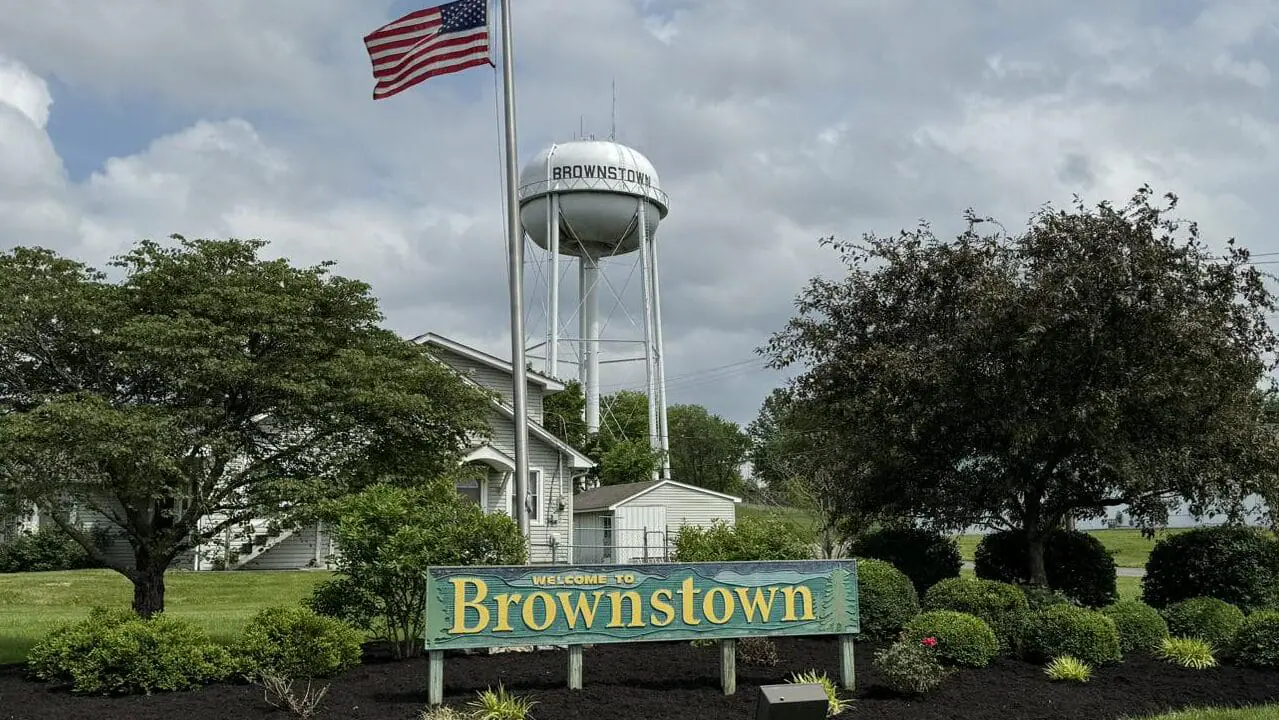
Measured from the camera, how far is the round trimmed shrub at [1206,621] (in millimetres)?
12438

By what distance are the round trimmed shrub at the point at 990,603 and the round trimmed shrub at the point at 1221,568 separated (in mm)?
3653

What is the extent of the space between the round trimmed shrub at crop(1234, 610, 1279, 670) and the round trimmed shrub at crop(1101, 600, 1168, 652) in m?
0.78

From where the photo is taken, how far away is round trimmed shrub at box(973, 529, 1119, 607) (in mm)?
15633

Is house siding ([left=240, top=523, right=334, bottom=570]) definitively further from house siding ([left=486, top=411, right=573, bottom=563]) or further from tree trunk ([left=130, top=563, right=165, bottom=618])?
tree trunk ([left=130, top=563, right=165, bottom=618])

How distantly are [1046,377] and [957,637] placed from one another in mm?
3855

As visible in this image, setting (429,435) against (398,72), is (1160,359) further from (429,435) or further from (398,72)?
(398,72)

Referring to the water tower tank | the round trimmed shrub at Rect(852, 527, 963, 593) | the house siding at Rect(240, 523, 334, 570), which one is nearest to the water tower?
the water tower tank

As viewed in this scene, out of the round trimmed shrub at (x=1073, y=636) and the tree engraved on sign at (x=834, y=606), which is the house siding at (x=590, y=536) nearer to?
the round trimmed shrub at (x=1073, y=636)

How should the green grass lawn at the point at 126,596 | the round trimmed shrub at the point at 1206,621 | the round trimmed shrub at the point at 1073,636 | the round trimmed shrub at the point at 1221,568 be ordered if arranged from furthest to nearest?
the green grass lawn at the point at 126,596, the round trimmed shrub at the point at 1221,568, the round trimmed shrub at the point at 1206,621, the round trimmed shrub at the point at 1073,636

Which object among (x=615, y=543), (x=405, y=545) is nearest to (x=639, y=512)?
(x=615, y=543)

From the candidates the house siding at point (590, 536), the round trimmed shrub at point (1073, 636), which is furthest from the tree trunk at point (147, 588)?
the house siding at point (590, 536)

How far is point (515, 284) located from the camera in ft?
43.0

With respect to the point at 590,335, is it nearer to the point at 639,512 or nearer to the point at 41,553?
the point at 639,512

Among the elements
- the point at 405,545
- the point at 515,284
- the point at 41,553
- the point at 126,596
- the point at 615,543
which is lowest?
the point at 126,596
